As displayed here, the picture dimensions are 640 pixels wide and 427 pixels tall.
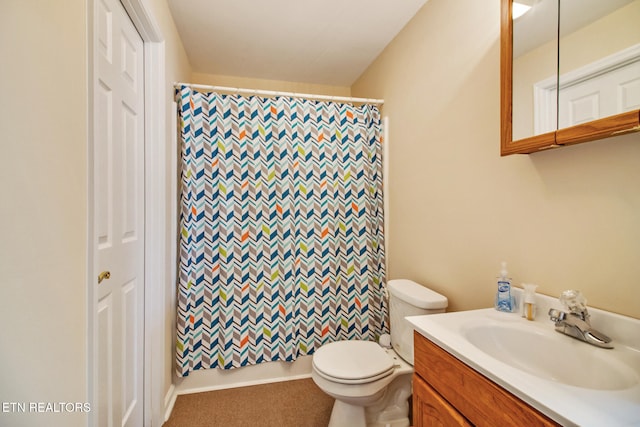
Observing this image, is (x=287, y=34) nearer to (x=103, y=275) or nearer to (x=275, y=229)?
(x=275, y=229)

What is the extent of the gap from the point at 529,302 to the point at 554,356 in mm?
204

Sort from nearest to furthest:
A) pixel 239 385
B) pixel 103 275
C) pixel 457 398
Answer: pixel 457 398 → pixel 103 275 → pixel 239 385

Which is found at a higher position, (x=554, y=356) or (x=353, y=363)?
(x=554, y=356)

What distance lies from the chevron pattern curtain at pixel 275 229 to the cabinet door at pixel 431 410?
108 centimetres

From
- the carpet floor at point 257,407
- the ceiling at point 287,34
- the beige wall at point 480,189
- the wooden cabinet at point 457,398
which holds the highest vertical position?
the ceiling at point 287,34

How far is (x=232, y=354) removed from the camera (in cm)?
191

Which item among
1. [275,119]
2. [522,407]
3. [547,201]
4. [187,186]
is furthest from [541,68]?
[187,186]

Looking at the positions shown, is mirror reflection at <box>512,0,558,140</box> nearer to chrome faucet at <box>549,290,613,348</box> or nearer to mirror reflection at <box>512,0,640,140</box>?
mirror reflection at <box>512,0,640,140</box>

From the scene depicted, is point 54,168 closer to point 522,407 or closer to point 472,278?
point 522,407

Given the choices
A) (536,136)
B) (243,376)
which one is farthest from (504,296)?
(243,376)

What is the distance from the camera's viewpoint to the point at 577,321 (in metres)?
0.84

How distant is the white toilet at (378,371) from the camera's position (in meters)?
1.35

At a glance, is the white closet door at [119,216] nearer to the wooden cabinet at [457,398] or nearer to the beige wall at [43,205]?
the beige wall at [43,205]

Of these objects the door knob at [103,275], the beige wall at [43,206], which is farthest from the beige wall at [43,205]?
the door knob at [103,275]
